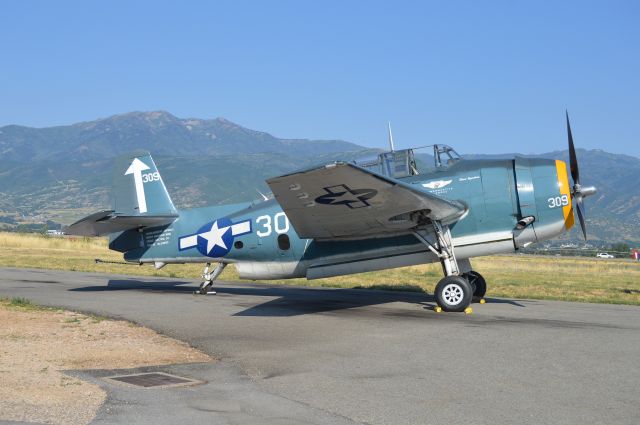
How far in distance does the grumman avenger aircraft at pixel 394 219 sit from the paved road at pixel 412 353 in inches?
41.0

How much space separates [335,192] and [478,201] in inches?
146

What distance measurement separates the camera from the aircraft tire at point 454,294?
1395 centimetres

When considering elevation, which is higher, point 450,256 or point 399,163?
point 399,163

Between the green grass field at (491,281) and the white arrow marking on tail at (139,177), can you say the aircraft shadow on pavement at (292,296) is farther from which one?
the white arrow marking on tail at (139,177)

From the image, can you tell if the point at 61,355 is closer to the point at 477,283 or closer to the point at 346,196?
the point at 346,196

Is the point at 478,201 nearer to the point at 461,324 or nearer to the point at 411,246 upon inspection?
the point at 411,246

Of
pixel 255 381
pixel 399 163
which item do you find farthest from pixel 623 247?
pixel 255 381

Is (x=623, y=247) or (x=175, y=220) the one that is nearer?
(x=175, y=220)

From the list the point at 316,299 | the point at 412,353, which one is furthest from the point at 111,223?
the point at 412,353

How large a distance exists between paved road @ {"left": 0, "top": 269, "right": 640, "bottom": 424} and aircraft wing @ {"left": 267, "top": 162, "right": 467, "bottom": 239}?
1795mm

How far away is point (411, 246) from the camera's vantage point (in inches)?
594

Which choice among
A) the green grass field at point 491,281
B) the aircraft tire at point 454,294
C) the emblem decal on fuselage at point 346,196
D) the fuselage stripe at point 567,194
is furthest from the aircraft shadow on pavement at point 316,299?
the emblem decal on fuselage at point 346,196

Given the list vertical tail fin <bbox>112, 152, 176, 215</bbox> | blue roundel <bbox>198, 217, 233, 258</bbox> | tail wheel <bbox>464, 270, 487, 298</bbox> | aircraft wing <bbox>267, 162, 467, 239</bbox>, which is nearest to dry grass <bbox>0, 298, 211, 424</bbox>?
aircraft wing <bbox>267, 162, 467, 239</bbox>

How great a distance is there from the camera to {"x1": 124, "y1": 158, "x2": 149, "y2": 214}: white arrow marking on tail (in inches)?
739
